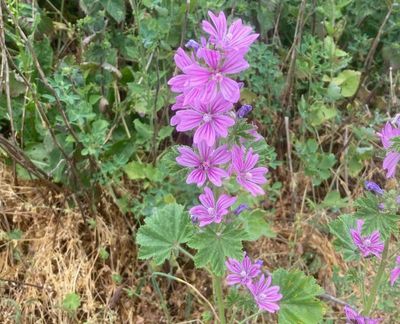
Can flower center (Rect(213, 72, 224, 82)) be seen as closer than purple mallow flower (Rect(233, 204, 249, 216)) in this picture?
Yes

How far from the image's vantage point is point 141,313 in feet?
8.52

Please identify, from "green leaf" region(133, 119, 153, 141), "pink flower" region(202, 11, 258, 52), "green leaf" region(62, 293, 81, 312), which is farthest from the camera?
"green leaf" region(133, 119, 153, 141)

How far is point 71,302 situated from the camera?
2.49 m

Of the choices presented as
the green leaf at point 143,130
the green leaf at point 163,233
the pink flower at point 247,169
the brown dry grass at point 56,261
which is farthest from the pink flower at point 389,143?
the brown dry grass at point 56,261

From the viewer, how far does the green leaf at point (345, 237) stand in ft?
6.31

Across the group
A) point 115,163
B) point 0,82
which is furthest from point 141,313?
point 0,82

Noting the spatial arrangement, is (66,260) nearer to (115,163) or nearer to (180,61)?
(115,163)

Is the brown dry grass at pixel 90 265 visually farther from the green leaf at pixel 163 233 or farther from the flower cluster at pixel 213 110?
the flower cluster at pixel 213 110

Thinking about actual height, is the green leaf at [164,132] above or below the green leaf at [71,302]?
above

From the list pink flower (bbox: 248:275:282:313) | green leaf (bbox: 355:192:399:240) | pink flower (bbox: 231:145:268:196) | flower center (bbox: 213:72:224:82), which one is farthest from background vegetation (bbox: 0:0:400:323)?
flower center (bbox: 213:72:224:82)

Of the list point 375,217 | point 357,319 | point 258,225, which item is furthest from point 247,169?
point 258,225

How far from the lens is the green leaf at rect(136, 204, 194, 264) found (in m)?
1.80

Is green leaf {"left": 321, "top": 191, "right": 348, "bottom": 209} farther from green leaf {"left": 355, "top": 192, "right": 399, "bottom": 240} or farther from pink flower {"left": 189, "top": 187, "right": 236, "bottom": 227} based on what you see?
pink flower {"left": 189, "top": 187, "right": 236, "bottom": 227}

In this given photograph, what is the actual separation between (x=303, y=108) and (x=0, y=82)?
4.00 feet
